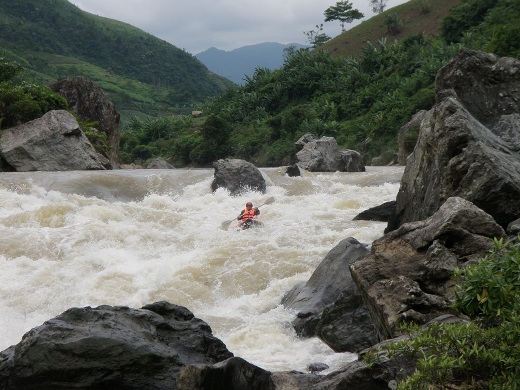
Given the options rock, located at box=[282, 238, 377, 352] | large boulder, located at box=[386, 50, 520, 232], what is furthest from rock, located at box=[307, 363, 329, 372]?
large boulder, located at box=[386, 50, 520, 232]

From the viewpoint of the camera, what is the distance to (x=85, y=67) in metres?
102

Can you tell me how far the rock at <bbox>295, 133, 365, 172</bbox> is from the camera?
2634 cm

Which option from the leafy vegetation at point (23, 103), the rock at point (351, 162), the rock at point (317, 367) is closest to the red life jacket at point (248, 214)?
the rock at point (317, 367)

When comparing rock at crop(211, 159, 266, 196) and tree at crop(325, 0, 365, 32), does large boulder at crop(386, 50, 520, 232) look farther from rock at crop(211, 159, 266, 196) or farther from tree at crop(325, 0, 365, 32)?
tree at crop(325, 0, 365, 32)

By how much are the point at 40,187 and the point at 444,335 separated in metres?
14.7

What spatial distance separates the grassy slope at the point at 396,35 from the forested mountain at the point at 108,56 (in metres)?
27.6

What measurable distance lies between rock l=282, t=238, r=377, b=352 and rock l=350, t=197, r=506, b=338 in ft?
3.17

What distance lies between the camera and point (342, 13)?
8038cm

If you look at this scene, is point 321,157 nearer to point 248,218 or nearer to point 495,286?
point 248,218

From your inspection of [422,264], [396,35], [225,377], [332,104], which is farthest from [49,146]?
[396,35]

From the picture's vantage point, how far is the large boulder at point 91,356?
5879 mm

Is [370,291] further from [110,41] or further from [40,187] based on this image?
[110,41]

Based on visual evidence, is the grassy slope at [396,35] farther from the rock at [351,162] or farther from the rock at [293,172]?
the rock at [293,172]

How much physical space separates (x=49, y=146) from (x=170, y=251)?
10.8 m
